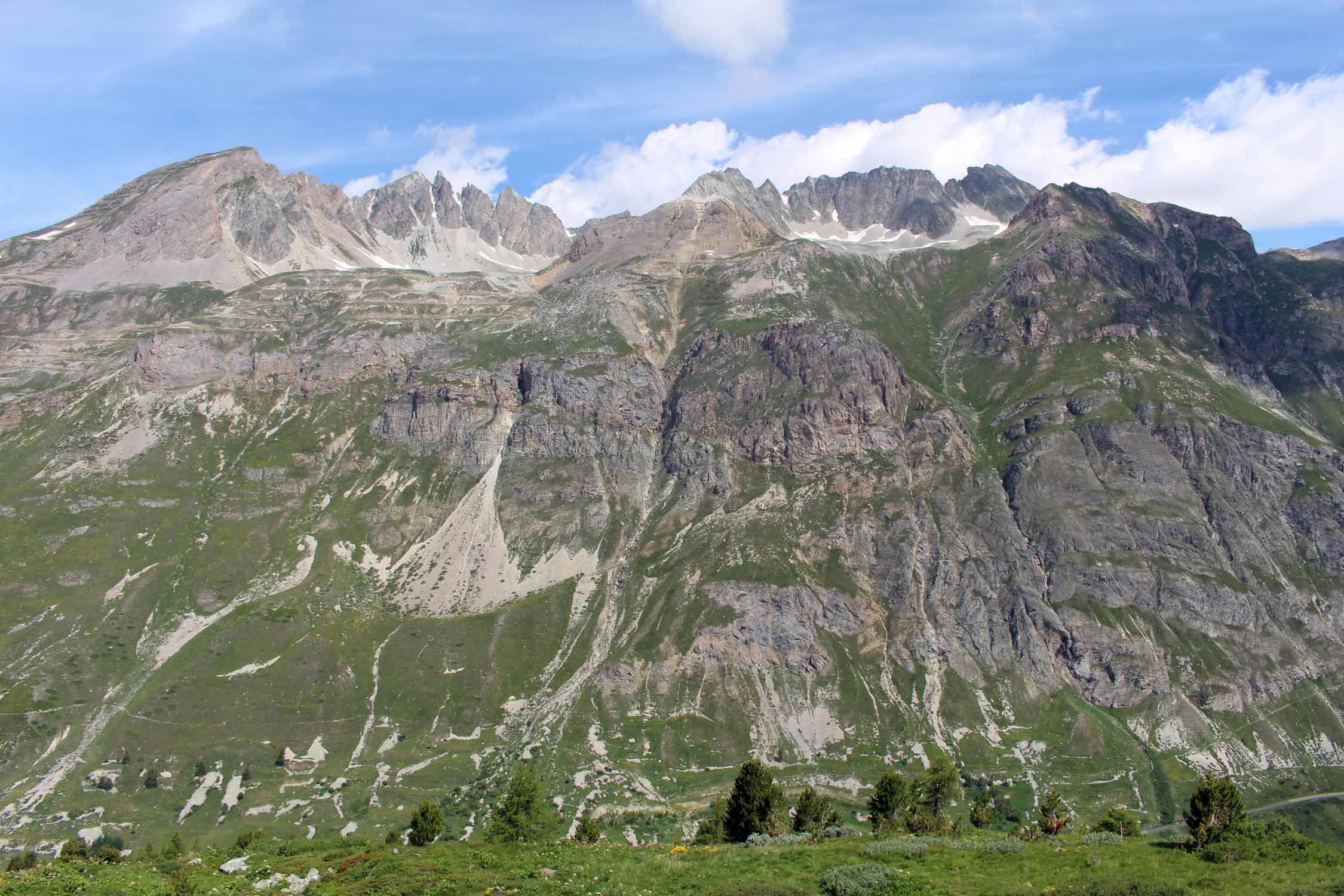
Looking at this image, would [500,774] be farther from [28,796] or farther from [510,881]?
[510,881]

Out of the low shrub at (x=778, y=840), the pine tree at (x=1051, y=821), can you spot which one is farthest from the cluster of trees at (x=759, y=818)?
the low shrub at (x=778, y=840)

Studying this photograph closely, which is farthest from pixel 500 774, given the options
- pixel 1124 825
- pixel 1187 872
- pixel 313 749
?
pixel 1187 872

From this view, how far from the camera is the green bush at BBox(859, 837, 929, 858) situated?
140 feet

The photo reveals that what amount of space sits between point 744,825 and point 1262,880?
5843 centimetres

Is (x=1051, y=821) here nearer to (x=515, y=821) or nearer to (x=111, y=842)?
(x=515, y=821)

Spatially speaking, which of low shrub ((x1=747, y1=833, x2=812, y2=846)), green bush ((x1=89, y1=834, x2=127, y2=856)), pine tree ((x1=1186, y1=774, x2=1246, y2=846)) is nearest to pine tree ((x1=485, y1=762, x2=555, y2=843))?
low shrub ((x1=747, y1=833, x2=812, y2=846))

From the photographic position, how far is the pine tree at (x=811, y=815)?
300 ft

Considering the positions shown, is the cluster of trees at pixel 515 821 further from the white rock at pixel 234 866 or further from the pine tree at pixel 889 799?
the pine tree at pixel 889 799

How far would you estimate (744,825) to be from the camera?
87.1m

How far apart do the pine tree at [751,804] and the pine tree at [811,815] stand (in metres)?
2.58

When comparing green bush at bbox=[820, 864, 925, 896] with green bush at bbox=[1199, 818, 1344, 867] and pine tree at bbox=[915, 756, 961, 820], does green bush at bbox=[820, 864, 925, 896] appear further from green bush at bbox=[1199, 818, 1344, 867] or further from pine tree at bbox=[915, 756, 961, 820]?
pine tree at bbox=[915, 756, 961, 820]

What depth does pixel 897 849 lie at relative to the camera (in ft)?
142

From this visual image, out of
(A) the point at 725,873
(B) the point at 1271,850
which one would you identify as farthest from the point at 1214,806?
(A) the point at 725,873

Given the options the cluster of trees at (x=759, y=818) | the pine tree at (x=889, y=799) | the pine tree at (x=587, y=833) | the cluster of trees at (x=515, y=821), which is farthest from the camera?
the pine tree at (x=889, y=799)
